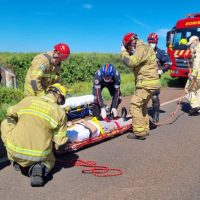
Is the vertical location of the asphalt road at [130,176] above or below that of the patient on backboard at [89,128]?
below

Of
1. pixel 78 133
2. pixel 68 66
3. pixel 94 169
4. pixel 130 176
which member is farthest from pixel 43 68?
pixel 68 66

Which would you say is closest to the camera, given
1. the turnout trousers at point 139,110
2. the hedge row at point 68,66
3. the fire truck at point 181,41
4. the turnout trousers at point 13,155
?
the turnout trousers at point 13,155

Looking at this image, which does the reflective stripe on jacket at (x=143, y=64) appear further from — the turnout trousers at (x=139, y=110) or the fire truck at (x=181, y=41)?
the fire truck at (x=181, y=41)

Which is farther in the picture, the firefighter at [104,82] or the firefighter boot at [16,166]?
the firefighter at [104,82]

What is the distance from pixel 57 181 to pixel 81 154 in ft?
3.85

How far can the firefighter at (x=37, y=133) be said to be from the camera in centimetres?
422

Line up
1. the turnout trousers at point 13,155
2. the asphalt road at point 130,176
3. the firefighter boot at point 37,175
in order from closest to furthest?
1. the asphalt road at point 130,176
2. the firefighter boot at point 37,175
3. the turnout trousers at point 13,155

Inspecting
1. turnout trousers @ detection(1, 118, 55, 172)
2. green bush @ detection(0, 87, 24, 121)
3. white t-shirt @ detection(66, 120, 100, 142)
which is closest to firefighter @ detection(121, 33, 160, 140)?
white t-shirt @ detection(66, 120, 100, 142)

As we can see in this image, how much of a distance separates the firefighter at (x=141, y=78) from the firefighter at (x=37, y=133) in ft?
7.21

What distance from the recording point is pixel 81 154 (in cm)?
558

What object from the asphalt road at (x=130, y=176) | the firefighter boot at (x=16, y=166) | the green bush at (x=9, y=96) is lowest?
the asphalt road at (x=130, y=176)

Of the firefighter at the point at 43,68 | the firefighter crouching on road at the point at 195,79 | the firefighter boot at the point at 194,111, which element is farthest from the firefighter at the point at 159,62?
the firefighter at the point at 43,68

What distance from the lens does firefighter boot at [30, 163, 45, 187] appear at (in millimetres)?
4195

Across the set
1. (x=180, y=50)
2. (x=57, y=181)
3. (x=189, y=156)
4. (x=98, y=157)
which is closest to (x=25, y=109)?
(x=57, y=181)
